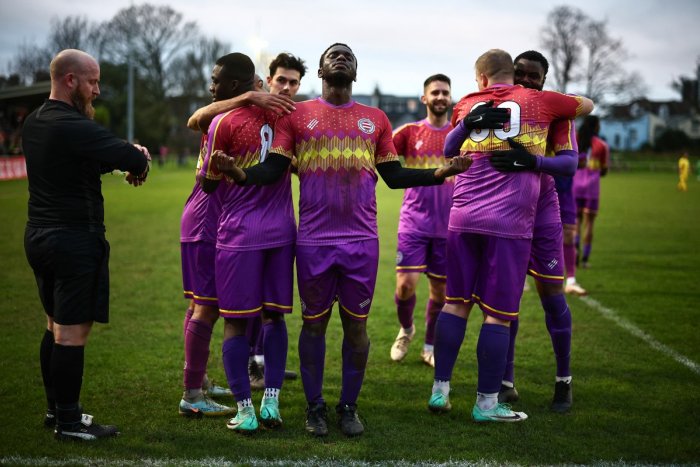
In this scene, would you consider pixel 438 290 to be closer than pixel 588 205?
Yes

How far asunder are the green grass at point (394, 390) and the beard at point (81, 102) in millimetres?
2145

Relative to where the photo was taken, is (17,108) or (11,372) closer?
(11,372)

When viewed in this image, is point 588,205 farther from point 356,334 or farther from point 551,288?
point 356,334

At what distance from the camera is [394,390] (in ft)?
18.5

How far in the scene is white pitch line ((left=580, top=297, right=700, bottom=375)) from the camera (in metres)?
6.44

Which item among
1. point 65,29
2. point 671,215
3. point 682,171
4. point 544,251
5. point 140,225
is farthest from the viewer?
point 65,29

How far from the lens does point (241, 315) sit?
4.53 metres

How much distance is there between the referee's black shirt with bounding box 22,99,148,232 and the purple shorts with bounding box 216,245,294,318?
85 cm

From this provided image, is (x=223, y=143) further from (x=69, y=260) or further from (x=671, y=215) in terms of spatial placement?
(x=671, y=215)

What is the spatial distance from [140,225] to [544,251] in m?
14.0

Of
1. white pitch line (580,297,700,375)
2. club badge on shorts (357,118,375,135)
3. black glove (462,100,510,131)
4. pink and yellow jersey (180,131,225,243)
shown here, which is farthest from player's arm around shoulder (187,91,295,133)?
white pitch line (580,297,700,375)

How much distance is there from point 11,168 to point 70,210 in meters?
32.7

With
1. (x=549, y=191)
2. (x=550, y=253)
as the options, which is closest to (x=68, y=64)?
(x=549, y=191)

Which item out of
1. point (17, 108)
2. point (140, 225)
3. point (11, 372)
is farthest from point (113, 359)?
point (17, 108)
